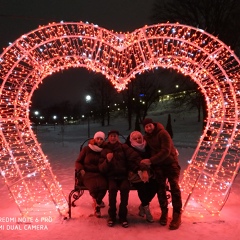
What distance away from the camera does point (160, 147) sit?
4797 millimetres

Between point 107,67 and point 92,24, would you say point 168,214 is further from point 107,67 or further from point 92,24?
point 92,24

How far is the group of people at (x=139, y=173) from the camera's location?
461 centimetres

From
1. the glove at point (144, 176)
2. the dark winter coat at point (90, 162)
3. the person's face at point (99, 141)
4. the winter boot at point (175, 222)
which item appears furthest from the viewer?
the person's face at point (99, 141)

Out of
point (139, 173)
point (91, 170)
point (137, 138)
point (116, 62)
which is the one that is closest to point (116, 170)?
point (139, 173)

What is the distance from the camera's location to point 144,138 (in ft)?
16.6

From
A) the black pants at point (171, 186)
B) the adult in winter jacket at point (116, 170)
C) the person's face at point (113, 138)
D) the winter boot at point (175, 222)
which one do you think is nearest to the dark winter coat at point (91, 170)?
the adult in winter jacket at point (116, 170)

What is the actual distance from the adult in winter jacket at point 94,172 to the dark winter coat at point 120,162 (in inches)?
6.8

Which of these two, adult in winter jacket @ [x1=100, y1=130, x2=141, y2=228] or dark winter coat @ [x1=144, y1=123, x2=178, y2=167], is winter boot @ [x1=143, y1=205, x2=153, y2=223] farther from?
dark winter coat @ [x1=144, y1=123, x2=178, y2=167]

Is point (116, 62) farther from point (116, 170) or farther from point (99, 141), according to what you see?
point (116, 170)

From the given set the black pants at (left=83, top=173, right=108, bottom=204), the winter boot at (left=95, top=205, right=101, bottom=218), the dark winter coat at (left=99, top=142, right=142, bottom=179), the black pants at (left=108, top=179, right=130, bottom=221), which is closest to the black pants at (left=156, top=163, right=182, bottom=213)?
the dark winter coat at (left=99, top=142, right=142, bottom=179)

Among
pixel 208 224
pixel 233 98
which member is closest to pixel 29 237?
pixel 208 224

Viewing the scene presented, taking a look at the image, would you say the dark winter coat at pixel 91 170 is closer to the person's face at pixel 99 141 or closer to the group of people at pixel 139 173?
the group of people at pixel 139 173

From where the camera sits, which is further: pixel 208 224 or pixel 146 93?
pixel 146 93

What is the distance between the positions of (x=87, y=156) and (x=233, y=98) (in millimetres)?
2523
